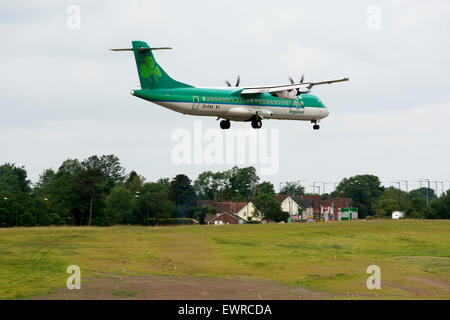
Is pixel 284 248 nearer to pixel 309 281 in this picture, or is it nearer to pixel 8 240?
pixel 309 281

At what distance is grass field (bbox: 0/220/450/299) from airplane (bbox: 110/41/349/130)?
42.2ft

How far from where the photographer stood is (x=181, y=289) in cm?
4669

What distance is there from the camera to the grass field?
165 feet

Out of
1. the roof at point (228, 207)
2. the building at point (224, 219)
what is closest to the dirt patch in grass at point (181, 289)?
the building at point (224, 219)

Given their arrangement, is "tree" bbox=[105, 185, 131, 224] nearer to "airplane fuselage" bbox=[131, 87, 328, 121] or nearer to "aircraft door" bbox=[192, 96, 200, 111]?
"airplane fuselage" bbox=[131, 87, 328, 121]

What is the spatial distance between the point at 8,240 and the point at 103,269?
2098 cm

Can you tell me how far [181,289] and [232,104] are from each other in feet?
99.7

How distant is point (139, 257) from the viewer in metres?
60.7

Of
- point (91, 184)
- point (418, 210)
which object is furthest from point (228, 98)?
point (91, 184)

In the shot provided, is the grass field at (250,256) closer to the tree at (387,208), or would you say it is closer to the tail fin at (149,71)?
the tail fin at (149,71)

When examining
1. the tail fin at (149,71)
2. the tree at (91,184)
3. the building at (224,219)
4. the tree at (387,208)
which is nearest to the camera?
the tail fin at (149,71)

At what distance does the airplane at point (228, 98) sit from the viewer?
68.6m

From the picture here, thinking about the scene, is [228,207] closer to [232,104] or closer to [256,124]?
[256,124]
